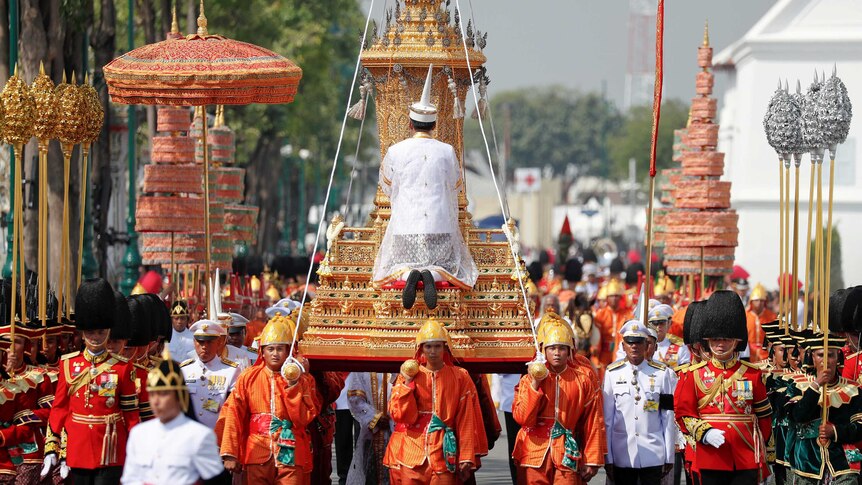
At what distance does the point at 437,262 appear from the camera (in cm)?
1483

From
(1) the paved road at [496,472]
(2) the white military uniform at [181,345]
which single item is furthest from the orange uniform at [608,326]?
(2) the white military uniform at [181,345]

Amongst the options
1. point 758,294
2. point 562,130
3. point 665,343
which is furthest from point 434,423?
point 562,130

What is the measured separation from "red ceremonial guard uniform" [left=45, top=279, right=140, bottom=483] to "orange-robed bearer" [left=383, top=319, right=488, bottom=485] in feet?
6.06

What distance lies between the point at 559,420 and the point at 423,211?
2268mm

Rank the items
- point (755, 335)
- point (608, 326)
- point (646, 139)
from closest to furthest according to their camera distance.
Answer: point (755, 335)
point (608, 326)
point (646, 139)

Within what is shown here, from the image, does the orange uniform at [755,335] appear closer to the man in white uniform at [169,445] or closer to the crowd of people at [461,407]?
the crowd of people at [461,407]

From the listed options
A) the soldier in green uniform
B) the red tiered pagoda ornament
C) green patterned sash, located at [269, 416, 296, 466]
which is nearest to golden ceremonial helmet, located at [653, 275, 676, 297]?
the red tiered pagoda ornament

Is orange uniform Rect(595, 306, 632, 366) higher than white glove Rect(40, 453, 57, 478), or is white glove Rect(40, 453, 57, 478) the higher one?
orange uniform Rect(595, 306, 632, 366)

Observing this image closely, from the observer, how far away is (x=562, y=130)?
158 meters

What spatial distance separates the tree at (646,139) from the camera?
90.4m

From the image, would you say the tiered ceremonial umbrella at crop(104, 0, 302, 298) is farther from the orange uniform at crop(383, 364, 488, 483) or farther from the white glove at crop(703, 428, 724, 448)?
the white glove at crop(703, 428, 724, 448)

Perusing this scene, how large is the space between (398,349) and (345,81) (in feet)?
154

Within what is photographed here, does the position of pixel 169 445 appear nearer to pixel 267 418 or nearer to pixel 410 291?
pixel 267 418

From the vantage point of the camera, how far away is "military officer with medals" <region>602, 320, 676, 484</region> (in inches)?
555
